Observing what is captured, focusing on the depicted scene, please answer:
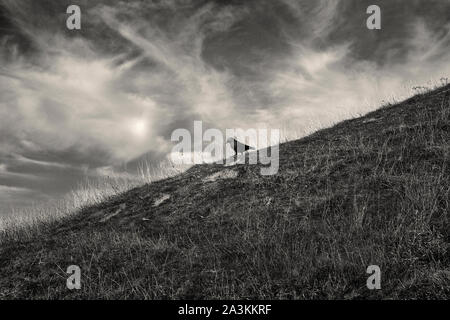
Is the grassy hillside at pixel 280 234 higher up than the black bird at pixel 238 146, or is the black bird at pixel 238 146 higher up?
the black bird at pixel 238 146

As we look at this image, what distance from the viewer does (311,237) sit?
6.56 meters

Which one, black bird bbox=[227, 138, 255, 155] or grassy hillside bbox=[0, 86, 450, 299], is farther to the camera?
black bird bbox=[227, 138, 255, 155]

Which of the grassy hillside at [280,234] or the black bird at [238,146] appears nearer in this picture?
the grassy hillside at [280,234]

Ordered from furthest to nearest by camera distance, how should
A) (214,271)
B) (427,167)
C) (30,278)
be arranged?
(427,167), (30,278), (214,271)

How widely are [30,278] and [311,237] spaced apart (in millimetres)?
5101

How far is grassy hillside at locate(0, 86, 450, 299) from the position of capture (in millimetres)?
5273

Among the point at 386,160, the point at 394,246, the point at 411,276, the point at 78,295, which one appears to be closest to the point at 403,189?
the point at 386,160

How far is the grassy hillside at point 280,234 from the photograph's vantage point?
17.3 ft

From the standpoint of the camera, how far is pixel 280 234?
6883mm

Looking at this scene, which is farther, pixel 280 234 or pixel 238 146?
pixel 238 146

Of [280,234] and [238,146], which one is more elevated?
[238,146]

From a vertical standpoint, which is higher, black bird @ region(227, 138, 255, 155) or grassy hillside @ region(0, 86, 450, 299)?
black bird @ region(227, 138, 255, 155)
